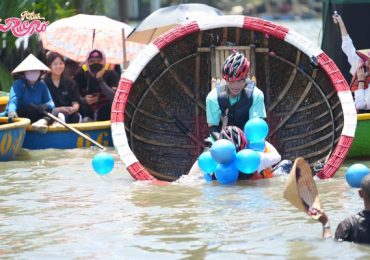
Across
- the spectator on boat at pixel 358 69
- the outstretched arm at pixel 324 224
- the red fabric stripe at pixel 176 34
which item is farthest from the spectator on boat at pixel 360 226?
the spectator on boat at pixel 358 69

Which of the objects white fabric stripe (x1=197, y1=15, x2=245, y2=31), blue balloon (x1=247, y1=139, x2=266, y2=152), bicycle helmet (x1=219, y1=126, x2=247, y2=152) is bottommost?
blue balloon (x1=247, y1=139, x2=266, y2=152)

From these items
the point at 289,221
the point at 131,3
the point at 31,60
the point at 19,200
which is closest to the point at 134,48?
the point at 31,60

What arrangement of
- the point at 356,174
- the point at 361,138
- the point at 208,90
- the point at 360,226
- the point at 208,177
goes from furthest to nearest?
1. the point at 361,138
2. the point at 208,90
3. the point at 208,177
4. the point at 356,174
5. the point at 360,226

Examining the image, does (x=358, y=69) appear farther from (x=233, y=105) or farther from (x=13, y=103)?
(x=13, y=103)

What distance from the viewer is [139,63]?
33.9 feet

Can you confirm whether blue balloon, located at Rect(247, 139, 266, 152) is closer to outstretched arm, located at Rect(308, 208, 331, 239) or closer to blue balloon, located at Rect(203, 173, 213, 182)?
blue balloon, located at Rect(203, 173, 213, 182)

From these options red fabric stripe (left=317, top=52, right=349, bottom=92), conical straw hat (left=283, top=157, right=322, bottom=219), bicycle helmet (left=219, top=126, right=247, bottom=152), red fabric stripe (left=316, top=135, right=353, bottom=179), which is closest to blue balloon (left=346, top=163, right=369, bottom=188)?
red fabric stripe (left=316, top=135, right=353, bottom=179)

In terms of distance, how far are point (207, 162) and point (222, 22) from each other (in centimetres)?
159

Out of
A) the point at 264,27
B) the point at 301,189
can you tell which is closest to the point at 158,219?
the point at 301,189

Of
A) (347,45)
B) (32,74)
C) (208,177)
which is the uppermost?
(347,45)

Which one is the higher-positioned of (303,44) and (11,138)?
(303,44)

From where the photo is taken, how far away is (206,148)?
397 inches

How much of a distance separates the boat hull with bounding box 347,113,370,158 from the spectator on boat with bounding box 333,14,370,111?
22.7 inches

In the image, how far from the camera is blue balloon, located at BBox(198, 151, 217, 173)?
372 inches
